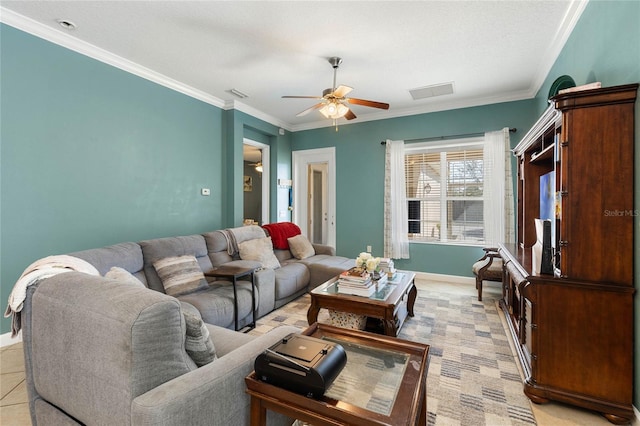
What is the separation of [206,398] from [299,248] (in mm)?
3274

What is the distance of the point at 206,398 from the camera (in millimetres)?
1003

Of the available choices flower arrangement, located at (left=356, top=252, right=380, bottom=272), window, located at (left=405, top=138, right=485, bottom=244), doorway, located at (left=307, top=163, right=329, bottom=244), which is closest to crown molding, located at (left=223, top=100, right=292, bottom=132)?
doorway, located at (left=307, top=163, right=329, bottom=244)

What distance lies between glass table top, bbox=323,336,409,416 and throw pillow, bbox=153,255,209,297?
1750 millimetres

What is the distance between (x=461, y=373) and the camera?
2.15 m

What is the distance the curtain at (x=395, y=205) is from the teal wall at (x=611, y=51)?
98.6 inches

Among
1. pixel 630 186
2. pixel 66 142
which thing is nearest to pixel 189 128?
pixel 66 142

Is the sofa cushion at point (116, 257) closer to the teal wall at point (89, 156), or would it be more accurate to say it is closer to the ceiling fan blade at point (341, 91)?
the teal wall at point (89, 156)

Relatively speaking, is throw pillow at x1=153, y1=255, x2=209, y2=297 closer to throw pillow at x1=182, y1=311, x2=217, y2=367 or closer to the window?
throw pillow at x1=182, y1=311, x2=217, y2=367

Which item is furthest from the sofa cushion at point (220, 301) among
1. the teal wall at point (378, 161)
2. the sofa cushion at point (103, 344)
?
the teal wall at point (378, 161)

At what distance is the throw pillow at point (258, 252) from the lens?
3.51 m

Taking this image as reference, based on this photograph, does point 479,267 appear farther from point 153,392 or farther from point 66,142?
point 66,142

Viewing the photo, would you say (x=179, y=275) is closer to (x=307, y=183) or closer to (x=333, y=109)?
(x=333, y=109)

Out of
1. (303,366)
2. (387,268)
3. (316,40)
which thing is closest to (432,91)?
(316,40)

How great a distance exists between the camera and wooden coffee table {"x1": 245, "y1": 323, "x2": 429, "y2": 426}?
0.93 meters
